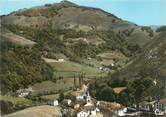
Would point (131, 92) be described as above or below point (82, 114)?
above

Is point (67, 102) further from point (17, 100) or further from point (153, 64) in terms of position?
point (153, 64)

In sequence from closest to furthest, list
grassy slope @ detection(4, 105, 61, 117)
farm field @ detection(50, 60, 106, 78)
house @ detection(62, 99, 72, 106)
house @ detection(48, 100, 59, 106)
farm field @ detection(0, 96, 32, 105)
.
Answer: grassy slope @ detection(4, 105, 61, 117)
farm field @ detection(0, 96, 32, 105)
house @ detection(62, 99, 72, 106)
house @ detection(48, 100, 59, 106)
farm field @ detection(50, 60, 106, 78)

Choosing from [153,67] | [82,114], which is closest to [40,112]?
[82,114]

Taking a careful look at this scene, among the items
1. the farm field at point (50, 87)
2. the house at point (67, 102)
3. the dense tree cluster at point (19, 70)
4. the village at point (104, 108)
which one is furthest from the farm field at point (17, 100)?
the house at point (67, 102)

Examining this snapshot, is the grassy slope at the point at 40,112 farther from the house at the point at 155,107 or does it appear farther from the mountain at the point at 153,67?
the mountain at the point at 153,67

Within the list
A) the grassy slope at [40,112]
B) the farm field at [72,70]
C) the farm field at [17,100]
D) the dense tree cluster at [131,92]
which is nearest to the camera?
the grassy slope at [40,112]

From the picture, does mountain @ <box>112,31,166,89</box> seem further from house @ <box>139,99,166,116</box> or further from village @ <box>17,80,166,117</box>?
village @ <box>17,80,166,117</box>

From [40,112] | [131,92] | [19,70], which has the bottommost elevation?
[40,112]

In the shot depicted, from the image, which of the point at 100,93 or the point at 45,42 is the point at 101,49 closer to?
the point at 45,42

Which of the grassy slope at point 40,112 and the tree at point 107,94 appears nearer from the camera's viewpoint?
the grassy slope at point 40,112

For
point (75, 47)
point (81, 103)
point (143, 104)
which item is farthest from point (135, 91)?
point (75, 47)

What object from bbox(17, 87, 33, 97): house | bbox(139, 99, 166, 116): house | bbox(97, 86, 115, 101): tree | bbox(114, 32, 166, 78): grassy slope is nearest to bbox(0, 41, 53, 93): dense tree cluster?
bbox(17, 87, 33, 97): house
